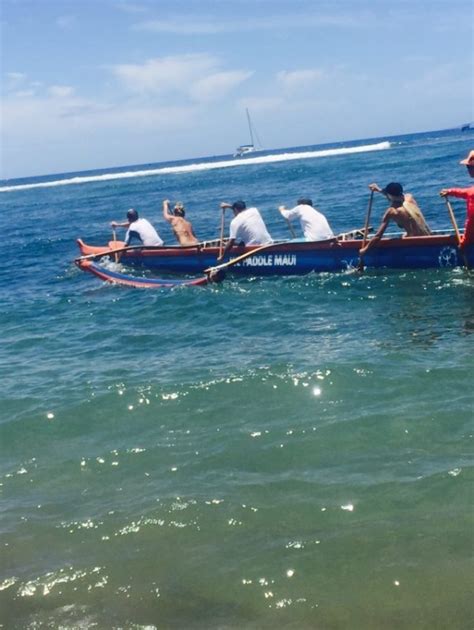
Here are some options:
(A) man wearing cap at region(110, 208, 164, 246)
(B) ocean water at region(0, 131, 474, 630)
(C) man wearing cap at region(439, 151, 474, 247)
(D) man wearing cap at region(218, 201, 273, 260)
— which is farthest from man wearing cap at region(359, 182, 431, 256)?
(A) man wearing cap at region(110, 208, 164, 246)

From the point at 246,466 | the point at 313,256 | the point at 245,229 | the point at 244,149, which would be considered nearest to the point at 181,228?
the point at 245,229

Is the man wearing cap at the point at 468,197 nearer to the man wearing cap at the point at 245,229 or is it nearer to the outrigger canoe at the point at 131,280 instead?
the man wearing cap at the point at 245,229

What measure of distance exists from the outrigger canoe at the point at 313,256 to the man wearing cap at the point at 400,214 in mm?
195

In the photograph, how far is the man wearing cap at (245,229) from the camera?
1462 centimetres

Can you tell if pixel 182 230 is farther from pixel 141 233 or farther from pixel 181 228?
pixel 141 233

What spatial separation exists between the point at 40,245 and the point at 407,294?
1628 centimetres

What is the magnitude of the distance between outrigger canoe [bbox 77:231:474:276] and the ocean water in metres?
0.81

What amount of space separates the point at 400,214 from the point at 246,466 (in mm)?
7837

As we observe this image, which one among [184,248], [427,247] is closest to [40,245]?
[184,248]

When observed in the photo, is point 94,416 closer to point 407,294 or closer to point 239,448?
point 239,448

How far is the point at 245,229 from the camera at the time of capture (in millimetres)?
14680

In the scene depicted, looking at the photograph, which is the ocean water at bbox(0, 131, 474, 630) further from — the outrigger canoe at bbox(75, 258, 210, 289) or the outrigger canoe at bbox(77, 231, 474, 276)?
the outrigger canoe at bbox(75, 258, 210, 289)

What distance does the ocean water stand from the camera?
4438 millimetres

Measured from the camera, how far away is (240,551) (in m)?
4.90
